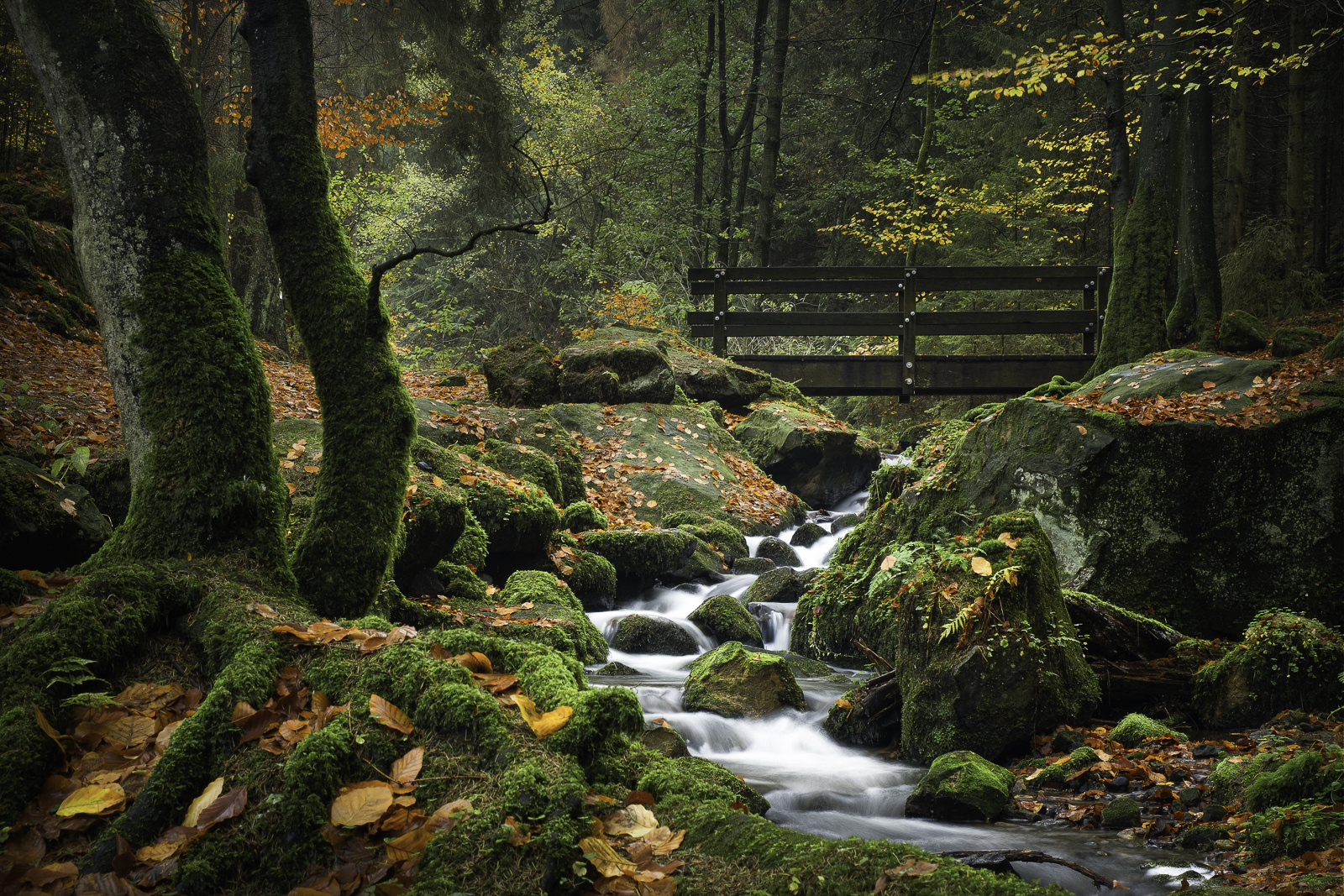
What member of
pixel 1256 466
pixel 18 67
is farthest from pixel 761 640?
pixel 18 67

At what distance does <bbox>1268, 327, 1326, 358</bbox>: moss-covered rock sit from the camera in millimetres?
10219

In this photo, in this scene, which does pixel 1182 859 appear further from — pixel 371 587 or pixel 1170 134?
pixel 1170 134

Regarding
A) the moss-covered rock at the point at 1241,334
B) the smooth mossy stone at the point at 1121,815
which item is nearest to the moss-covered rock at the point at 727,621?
the smooth mossy stone at the point at 1121,815

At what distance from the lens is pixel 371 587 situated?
4.08 m

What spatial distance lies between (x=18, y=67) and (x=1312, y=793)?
17.5 m

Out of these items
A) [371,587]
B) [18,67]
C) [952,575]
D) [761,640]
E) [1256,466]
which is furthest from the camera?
[18,67]

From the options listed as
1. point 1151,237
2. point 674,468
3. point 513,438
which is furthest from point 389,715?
point 1151,237

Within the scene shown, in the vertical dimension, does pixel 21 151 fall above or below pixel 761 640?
above

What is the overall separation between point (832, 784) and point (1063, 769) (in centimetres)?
131

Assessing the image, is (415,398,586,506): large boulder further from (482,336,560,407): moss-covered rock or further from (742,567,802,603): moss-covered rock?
(742,567,802,603): moss-covered rock

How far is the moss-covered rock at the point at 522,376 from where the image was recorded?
12.6 meters

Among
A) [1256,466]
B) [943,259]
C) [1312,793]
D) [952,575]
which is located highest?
[943,259]

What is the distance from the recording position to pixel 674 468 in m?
12.0

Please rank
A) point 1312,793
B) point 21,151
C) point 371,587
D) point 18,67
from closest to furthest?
point 1312,793
point 371,587
point 18,67
point 21,151
